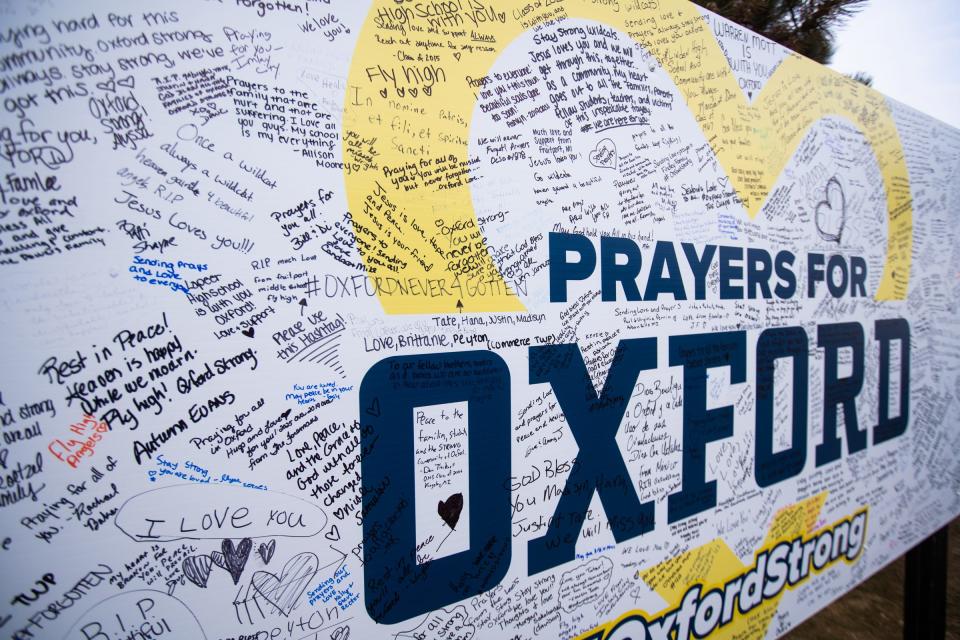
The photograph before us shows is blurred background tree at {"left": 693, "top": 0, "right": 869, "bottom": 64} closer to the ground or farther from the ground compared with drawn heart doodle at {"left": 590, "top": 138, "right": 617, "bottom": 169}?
farther from the ground

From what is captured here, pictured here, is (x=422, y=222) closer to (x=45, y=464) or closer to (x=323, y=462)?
(x=323, y=462)

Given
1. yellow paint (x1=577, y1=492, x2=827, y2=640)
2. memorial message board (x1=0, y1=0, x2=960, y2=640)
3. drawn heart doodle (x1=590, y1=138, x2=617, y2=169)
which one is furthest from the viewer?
yellow paint (x1=577, y1=492, x2=827, y2=640)

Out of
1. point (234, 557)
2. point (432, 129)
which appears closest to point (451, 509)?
point (234, 557)

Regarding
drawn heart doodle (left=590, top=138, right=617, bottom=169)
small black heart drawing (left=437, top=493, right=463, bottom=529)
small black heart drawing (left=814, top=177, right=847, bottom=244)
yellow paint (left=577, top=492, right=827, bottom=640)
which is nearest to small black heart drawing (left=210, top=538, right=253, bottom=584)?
small black heart drawing (left=437, top=493, right=463, bottom=529)

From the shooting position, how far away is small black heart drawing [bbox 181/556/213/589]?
792mm

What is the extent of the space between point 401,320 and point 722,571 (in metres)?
1.29

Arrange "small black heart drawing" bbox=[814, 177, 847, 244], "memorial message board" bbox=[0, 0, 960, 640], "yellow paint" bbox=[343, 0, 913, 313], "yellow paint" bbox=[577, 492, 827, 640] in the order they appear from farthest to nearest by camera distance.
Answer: "small black heart drawing" bbox=[814, 177, 847, 244] → "yellow paint" bbox=[577, 492, 827, 640] → "yellow paint" bbox=[343, 0, 913, 313] → "memorial message board" bbox=[0, 0, 960, 640]

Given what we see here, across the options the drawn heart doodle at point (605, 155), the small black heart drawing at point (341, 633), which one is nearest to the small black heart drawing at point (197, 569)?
the small black heart drawing at point (341, 633)

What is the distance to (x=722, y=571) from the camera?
5.01 ft

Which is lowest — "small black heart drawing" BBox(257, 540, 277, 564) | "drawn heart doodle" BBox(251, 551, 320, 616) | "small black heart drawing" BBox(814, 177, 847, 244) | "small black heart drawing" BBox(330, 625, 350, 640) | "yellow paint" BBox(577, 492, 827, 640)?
"yellow paint" BBox(577, 492, 827, 640)

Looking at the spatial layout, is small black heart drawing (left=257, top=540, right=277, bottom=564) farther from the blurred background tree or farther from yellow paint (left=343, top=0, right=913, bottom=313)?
the blurred background tree

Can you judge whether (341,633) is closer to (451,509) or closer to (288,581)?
(288,581)

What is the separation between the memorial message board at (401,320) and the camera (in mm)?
727

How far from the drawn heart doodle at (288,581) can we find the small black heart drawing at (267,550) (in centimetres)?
2
